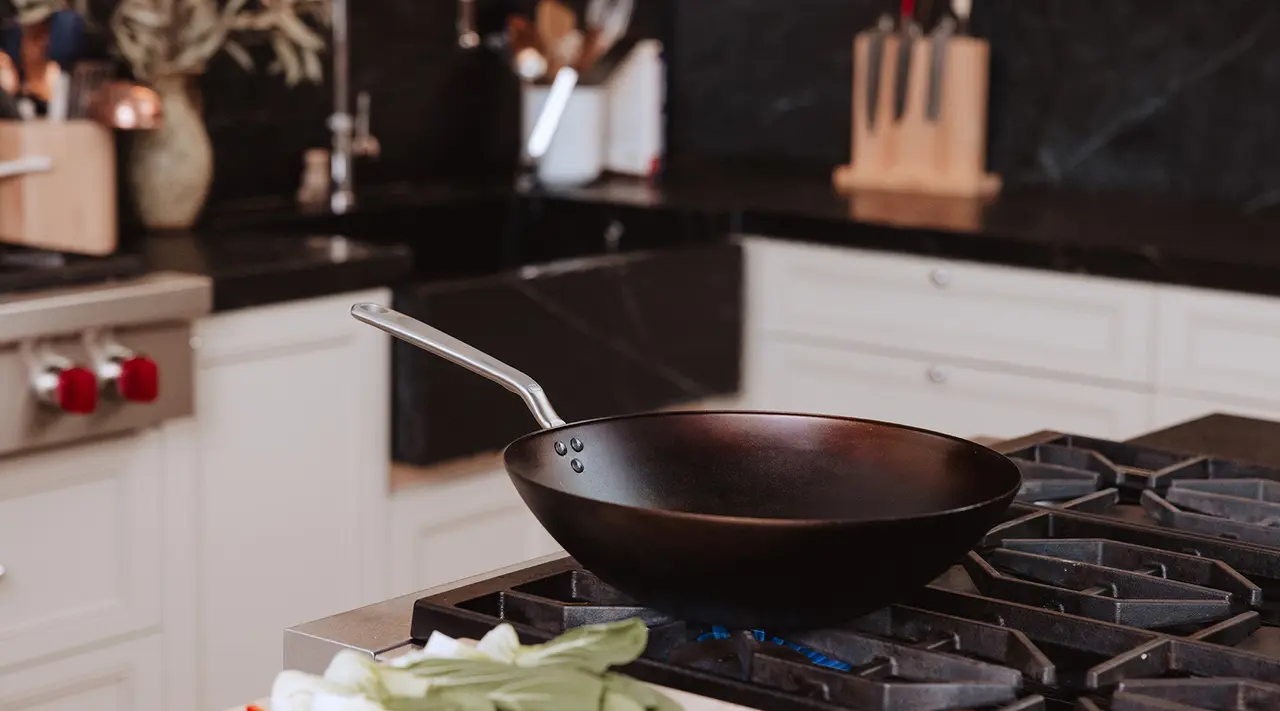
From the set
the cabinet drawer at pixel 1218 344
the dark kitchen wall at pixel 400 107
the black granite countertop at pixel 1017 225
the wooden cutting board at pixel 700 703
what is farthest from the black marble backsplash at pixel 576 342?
the wooden cutting board at pixel 700 703

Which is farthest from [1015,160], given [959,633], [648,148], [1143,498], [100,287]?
[959,633]

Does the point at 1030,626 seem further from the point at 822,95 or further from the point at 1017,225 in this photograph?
the point at 822,95

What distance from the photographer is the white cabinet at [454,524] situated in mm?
2613

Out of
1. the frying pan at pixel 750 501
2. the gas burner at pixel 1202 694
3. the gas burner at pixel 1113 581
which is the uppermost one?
the frying pan at pixel 750 501

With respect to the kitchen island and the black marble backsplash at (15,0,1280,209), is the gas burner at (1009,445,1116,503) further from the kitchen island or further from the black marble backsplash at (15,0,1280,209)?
the black marble backsplash at (15,0,1280,209)

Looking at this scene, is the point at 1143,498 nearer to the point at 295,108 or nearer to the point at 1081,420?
the point at 1081,420

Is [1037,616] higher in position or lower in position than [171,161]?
lower

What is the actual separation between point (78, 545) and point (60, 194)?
1.70 ft

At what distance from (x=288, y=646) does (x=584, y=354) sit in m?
1.71

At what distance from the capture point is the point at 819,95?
3613 mm

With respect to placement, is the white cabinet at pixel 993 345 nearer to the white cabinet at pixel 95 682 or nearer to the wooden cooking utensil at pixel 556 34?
the wooden cooking utensil at pixel 556 34

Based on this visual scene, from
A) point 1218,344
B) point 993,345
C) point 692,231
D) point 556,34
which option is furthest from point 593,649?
point 556,34

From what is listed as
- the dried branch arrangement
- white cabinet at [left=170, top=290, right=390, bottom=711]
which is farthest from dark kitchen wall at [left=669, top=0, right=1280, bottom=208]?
white cabinet at [left=170, top=290, right=390, bottom=711]

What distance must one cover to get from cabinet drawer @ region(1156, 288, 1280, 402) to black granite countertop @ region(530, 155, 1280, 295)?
26 millimetres
